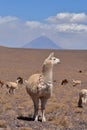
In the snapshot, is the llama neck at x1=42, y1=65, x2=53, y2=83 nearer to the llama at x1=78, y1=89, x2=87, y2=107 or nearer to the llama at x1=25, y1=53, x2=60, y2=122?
the llama at x1=25, y1=53, x2=60, y2=122

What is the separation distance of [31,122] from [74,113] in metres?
4.61

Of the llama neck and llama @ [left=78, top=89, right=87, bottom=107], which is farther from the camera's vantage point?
llama @ [left=78, top=89, right=87, bottom=107]

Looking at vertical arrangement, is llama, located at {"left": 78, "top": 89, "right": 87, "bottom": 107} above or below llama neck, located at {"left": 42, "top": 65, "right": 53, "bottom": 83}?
below

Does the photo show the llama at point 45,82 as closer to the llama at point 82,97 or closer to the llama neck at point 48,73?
the llama neck at point 48,73

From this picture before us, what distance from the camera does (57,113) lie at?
19953mm

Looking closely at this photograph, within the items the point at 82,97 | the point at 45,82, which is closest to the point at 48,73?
the point at 45,82

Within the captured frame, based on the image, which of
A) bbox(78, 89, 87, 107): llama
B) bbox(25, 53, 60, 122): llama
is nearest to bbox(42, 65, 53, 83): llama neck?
bbox(25, 53, 60, 122): llama

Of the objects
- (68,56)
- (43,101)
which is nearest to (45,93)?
(43,101)

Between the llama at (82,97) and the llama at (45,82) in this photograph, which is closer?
the llama at (45,82)

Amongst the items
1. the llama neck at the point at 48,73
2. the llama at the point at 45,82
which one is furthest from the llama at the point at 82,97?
the llama neck at the point at 48,73

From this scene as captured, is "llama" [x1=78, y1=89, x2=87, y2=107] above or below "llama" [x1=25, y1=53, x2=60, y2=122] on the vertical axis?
below

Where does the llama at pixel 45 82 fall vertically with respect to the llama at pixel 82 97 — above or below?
above

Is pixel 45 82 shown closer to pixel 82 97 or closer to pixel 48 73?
pixel 48 73

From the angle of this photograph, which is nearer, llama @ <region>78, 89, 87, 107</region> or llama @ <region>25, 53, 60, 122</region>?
llama @ <region>25, 53, 60, 122</region>
